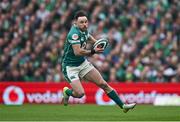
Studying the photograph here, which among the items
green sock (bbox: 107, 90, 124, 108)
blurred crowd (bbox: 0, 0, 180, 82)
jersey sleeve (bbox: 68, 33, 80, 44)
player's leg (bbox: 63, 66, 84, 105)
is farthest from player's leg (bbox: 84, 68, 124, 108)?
blurred crowd (bbox: 0, 0, 180, 82)

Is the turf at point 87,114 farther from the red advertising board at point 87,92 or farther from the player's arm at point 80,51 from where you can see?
the red advertising board at point 87,92

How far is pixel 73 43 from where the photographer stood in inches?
559

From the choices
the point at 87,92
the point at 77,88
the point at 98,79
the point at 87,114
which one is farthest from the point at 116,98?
the point at 87,92

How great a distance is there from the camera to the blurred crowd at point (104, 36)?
21.5 meters

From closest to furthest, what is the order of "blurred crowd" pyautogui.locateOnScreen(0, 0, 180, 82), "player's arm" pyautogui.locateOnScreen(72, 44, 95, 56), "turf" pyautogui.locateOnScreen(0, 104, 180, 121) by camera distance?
"player's arm" pyautogui.locateOnScreen(72, 44, 95, 56)
"turf" pyautogui.locateOnScreen(0, 104, 180, 121)
"blurred crowd" pyautogui.locateOnScreen(0, 0, 180, 82)

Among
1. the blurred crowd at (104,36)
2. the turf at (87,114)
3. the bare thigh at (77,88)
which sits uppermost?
the blurred crowd at (104,36)

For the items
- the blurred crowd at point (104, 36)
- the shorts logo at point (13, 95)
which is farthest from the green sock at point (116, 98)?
the shorts logo at point (13, 95)

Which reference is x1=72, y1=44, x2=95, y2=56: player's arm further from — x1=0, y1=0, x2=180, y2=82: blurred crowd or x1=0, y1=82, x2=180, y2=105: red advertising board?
x1=0, y1=0, x2=180, y2=82: blurred crowd

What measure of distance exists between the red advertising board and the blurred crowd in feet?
2.85

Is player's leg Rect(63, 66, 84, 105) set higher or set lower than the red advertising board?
lower

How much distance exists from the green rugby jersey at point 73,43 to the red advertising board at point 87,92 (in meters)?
5.82

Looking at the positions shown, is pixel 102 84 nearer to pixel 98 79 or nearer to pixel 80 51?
pixel 98 79

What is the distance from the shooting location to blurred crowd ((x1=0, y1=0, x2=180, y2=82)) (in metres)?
21.5

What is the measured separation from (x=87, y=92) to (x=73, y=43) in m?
6.65
